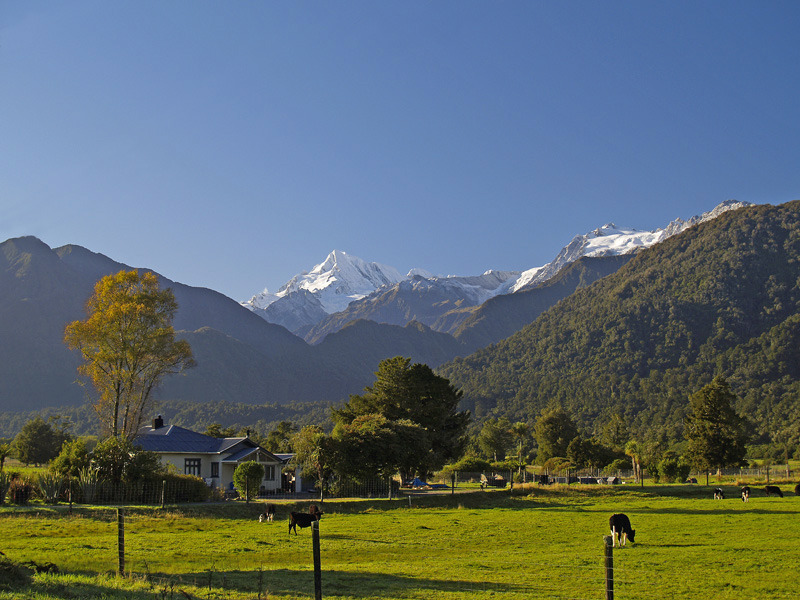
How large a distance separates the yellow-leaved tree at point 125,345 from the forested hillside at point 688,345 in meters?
104

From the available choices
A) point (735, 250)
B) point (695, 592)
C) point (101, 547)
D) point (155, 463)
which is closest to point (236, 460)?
point (155, 463)

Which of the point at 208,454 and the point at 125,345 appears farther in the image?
the point at 208,454

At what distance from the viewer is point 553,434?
87.3 m

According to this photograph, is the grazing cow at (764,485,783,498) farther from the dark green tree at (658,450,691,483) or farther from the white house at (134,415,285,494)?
the white house at (134,415,285,494)

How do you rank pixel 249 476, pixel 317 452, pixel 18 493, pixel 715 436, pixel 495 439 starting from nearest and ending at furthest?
pixel 18 493 → pixel 249 476 → pixel 317 452 → pixel 715 436 → pixel 495 439

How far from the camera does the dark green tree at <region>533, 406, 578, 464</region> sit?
85875mm

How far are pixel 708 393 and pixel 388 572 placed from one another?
2213 inches

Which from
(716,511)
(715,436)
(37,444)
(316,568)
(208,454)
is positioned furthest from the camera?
(37,444)

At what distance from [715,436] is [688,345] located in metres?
117

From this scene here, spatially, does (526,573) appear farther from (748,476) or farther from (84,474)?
(748,476)

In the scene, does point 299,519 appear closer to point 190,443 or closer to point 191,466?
point 191,466

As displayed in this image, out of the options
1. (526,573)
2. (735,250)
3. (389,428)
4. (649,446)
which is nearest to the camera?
(526,573)

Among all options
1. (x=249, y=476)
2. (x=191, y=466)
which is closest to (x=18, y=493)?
(x=249, y=476)

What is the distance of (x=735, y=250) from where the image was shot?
7470 inches
